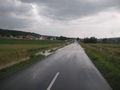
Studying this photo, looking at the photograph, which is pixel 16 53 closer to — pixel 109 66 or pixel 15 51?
pixel 15 51

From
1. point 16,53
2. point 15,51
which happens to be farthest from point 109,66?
point 15,51

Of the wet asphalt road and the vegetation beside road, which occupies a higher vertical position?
the wet asphalt road

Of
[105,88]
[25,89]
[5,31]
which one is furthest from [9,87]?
[5,31]

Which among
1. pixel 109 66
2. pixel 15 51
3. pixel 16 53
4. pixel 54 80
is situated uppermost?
pixel 54 80

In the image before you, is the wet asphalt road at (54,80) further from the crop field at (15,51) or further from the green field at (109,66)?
the crop field at (15,51)

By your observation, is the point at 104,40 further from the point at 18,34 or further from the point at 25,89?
the point at 25,89

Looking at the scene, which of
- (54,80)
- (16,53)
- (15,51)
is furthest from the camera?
(15,51)

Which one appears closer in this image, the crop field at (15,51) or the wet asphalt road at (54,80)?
the wet asphalt road at (54,80)

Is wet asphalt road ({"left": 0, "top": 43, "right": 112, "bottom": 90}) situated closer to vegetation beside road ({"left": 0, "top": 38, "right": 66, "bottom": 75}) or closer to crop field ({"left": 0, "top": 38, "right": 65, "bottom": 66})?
vegetation beside road ({"left": 0, "top": 38, "right": 66, "bottom": 75})

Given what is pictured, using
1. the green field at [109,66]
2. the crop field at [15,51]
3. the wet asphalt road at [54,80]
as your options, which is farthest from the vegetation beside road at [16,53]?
the green field at [109,66]

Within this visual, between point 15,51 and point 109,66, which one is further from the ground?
point 109,66

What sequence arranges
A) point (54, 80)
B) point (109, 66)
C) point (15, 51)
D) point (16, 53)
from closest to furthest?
point (54, 80) < point (109, 66) < point (16, 53) < point (15, 51)

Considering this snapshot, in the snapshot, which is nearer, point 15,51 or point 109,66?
point 109,66

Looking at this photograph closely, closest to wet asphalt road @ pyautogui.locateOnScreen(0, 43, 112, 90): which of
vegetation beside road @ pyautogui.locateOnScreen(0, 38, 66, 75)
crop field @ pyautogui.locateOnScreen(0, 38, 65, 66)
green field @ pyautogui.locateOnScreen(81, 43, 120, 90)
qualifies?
green field @ pyautogui.locateOnScreen(81, 43, 120, 90)
